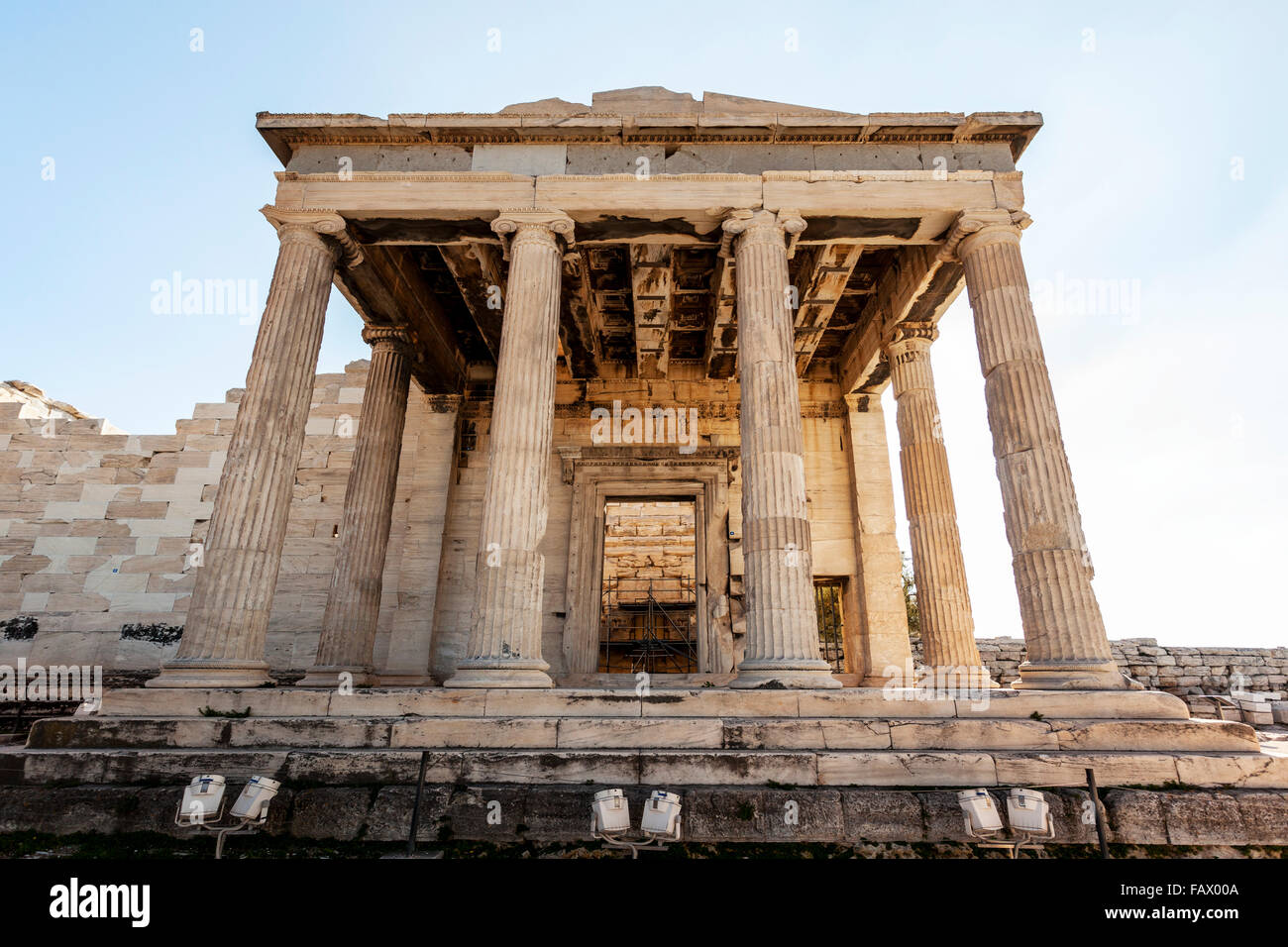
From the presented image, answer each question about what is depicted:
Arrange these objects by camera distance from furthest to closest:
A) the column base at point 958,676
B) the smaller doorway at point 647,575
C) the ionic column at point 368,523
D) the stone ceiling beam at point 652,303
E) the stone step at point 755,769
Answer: the smaller doorway at point 647,575, the stone ceiling beam at point 652,303, the ionic column at point 368,523, the column base at point 958,676, the stone step at point 755,769

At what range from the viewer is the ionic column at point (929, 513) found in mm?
11797

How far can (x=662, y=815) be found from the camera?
16.2 feet

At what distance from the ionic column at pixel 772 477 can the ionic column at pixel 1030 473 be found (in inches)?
112

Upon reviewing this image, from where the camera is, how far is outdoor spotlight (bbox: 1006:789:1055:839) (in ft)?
16.3

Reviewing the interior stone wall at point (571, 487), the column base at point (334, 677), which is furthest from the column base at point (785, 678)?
the column base at point (334, 677)

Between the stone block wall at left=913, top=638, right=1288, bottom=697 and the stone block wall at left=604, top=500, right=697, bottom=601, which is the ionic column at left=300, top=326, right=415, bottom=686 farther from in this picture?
the stone block wall at left=913, top=638, right=1288, bottom=697

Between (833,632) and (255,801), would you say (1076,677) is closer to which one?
(833,632)

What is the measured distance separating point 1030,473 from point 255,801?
9643 millimetres

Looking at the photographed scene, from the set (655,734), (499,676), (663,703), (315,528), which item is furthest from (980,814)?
(315,528)

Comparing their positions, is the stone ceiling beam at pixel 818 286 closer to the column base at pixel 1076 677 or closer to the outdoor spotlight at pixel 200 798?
the column base at pixel 1076 677

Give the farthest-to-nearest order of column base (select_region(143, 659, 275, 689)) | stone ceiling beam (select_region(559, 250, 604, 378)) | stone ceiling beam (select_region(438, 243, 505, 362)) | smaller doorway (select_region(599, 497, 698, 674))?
smaller doorway (select_region(599, 497, 698, 674)), stone ceiling beam (select_region(559, 250, 604, 378)), stone ceiling beam (select_region(438, 243, 505, 362)), column base (select_region(143, 659, 275, 689))

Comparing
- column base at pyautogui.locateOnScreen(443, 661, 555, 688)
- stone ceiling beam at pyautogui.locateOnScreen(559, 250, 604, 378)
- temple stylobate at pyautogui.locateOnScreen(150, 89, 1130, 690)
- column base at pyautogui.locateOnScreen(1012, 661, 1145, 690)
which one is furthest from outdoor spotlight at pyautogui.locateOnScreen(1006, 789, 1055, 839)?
stone ceiling beam at pyautogui.locateOnScreen(559, 250, 604, 378)

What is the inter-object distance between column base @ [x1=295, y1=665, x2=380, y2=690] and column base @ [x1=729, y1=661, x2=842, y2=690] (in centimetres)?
640

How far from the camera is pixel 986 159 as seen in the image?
10984 millimetres
